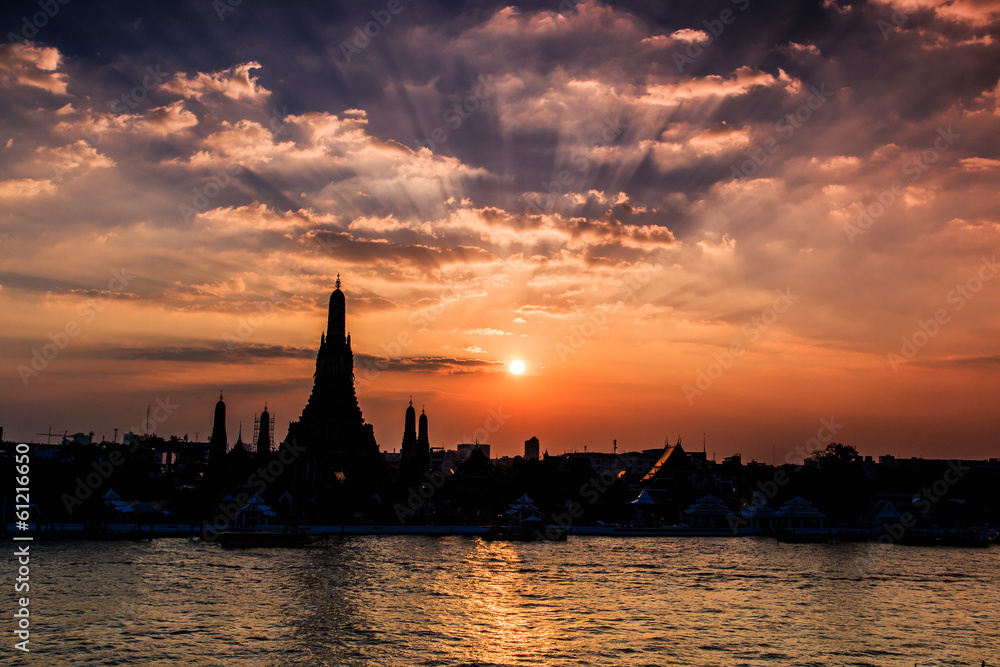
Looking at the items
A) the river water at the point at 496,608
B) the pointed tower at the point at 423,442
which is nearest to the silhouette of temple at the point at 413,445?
the pointed tower at the point at 423,442

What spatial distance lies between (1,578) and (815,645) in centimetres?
4892

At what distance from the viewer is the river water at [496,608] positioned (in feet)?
118

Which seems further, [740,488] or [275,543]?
[740,488]

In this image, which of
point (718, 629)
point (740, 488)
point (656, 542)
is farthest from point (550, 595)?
point (740, 488)

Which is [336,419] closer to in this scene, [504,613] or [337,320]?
[337,320]

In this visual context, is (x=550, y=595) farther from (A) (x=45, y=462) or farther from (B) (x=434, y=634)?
(A) (x=45, y=462)

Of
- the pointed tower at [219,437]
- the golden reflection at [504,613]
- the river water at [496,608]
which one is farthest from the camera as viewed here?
the pointed tower at [219,437]

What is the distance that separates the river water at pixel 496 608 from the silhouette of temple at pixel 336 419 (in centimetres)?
4213

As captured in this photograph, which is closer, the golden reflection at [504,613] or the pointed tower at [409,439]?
the golden reflection at [504,613]

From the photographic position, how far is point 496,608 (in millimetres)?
46250

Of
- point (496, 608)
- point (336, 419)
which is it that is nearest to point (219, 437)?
point (336, 419)

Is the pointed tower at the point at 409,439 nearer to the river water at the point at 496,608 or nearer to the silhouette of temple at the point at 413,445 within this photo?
the silhouette of temple at the point at 413,445

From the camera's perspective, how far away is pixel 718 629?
4156cm

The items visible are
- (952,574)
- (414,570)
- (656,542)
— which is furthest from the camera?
(656,542)
